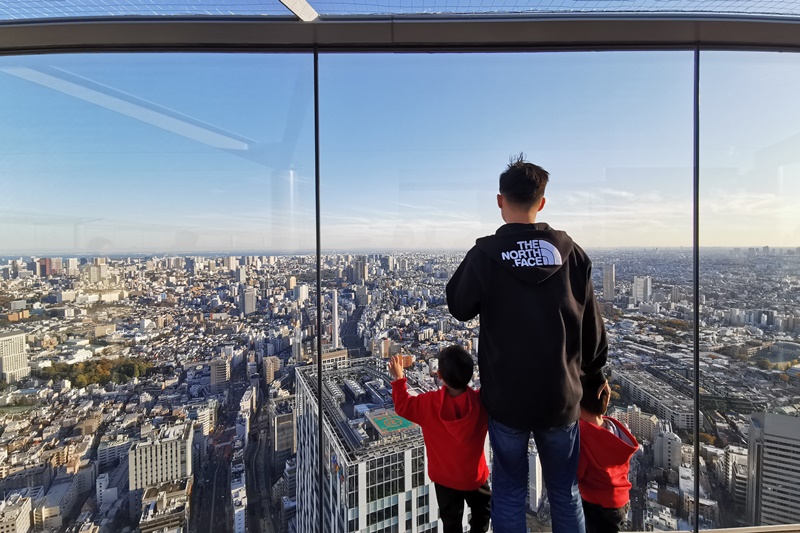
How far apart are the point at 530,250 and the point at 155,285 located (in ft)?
7.65

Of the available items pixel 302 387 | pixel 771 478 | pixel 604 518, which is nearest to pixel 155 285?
pixel 302 387

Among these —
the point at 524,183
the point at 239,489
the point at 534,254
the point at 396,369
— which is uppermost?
the point at 524,183

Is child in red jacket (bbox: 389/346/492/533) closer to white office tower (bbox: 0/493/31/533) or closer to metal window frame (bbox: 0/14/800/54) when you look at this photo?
metal window frame (bbox: 0/14/800/54)

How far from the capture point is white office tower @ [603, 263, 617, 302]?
6.03ft

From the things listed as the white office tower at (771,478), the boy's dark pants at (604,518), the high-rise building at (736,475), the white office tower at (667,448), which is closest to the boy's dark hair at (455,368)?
the boy's dark pants at (604,518)

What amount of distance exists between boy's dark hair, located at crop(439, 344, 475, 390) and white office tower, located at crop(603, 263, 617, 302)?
1.19 meters

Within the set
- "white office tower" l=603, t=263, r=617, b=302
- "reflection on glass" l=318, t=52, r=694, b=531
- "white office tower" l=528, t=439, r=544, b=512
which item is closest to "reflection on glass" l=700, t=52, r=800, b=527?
"reflection on glass" l=318, t=52, r=694, b=531

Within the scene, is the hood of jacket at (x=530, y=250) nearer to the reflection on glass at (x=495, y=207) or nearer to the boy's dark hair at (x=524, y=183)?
the boy's dark hair at (x=524, y=183)

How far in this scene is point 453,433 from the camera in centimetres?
125

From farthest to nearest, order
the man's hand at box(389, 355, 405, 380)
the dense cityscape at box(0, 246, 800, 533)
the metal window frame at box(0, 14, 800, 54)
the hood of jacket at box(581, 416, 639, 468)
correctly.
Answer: the dense cityscape at box(0, 246, 800, 533) → the metal window frame at box(0, 14, 800, 54) → the man's hand at box(389, 355, 405, 380) → the hood of jacket at box(581, 416, 639, 468)

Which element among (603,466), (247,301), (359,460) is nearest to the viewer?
(603,466)

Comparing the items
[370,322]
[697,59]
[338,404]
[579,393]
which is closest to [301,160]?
[370,322]

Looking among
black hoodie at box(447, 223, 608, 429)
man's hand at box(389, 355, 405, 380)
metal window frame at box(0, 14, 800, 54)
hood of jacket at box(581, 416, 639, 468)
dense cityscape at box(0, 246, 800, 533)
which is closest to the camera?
black hoodie at box(447, 223, 608, 429)

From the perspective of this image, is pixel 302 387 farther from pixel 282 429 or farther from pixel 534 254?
pixel 534 254
